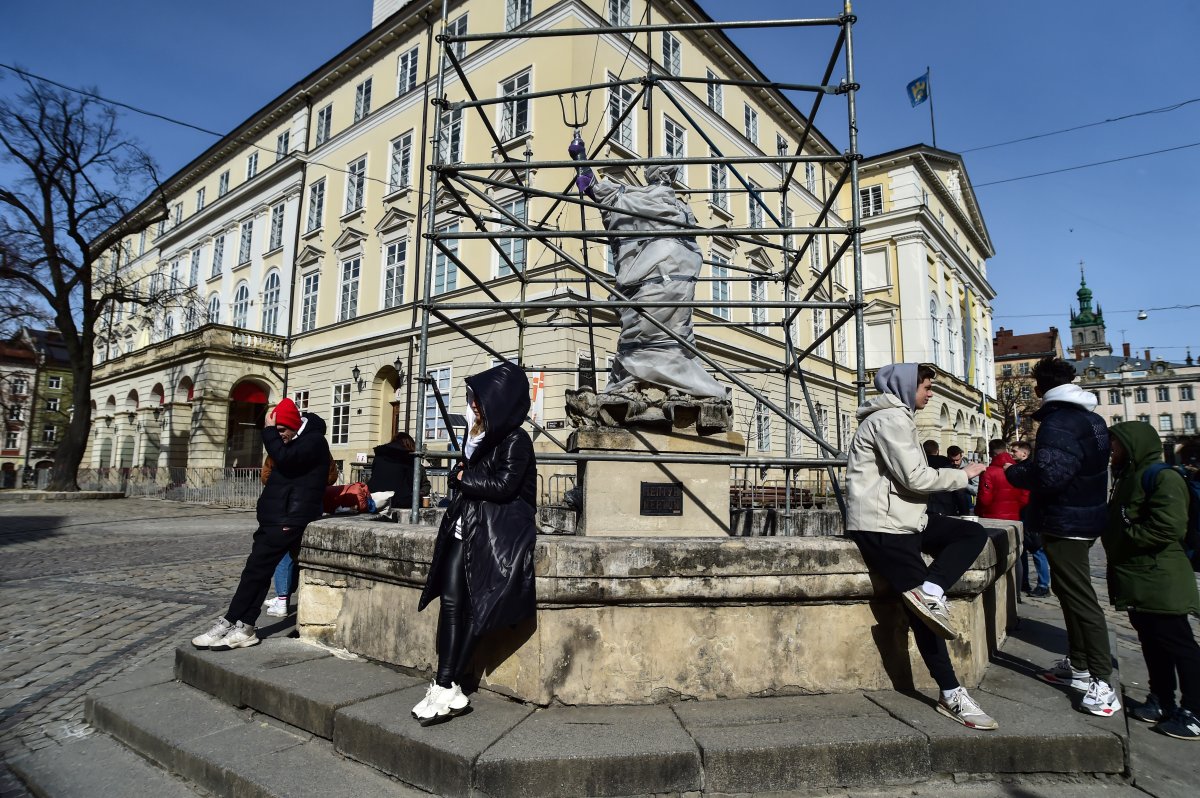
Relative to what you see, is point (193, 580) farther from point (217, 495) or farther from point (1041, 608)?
point (217, 495)

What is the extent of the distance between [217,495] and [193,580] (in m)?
16.2

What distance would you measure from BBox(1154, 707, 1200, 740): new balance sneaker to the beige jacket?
1.55 meters

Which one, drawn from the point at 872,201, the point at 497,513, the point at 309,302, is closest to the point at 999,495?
the point at 497,513

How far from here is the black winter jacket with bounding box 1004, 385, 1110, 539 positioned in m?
3.20

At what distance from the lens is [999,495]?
7027 millimetres

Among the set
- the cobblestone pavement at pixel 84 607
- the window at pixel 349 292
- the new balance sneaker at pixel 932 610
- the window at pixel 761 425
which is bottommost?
the cobblestone pavement at pixel 84 607

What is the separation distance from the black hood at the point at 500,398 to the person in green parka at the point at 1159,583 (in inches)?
117

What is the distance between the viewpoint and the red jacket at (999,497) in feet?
22.9

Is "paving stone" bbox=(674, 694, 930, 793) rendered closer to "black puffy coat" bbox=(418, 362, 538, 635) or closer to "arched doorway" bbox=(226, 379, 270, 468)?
"black puffy coat" bbox=(418, 362, 538, 635)

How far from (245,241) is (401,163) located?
1212cm

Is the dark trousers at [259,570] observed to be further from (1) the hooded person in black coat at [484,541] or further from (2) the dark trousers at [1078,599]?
(2) the dark trousers at [1078,599]

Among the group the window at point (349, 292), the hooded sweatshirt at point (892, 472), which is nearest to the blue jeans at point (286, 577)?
the hooded sweatshirt at point (892, 472)

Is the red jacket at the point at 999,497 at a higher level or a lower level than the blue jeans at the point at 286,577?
higher

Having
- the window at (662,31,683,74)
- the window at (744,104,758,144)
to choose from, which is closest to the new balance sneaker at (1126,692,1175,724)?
the window at (662,31,683,74)
